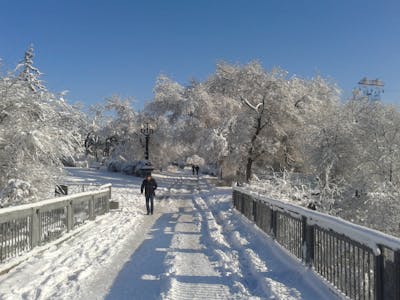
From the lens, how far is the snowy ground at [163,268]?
5.61m

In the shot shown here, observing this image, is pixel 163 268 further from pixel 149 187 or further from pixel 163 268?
pixel 149 187

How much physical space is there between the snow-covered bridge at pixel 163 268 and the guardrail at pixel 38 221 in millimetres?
274

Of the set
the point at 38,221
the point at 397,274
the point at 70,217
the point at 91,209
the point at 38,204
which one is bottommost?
the point at 91,209

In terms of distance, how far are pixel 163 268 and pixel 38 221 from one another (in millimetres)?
3040

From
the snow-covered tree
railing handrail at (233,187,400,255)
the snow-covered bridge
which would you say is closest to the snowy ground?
the snow-covered bridge

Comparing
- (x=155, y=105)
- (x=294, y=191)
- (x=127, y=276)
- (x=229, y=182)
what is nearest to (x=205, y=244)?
(x=127, y=276)

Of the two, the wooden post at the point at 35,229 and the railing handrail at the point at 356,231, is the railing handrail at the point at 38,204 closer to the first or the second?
the wooden post at the point at 35,229

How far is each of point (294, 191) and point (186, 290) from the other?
43.6 feet

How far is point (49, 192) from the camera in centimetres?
1465

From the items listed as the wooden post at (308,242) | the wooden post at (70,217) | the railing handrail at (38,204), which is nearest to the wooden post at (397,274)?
the wooden post at (308,242)

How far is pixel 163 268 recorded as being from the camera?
23.2 feet

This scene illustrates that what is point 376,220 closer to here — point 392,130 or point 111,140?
point 392,130

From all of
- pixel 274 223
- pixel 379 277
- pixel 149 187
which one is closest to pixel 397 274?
pixel 379 277

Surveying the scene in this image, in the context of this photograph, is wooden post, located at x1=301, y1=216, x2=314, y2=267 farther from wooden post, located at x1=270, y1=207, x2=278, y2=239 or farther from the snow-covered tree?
the snow-covered tree
